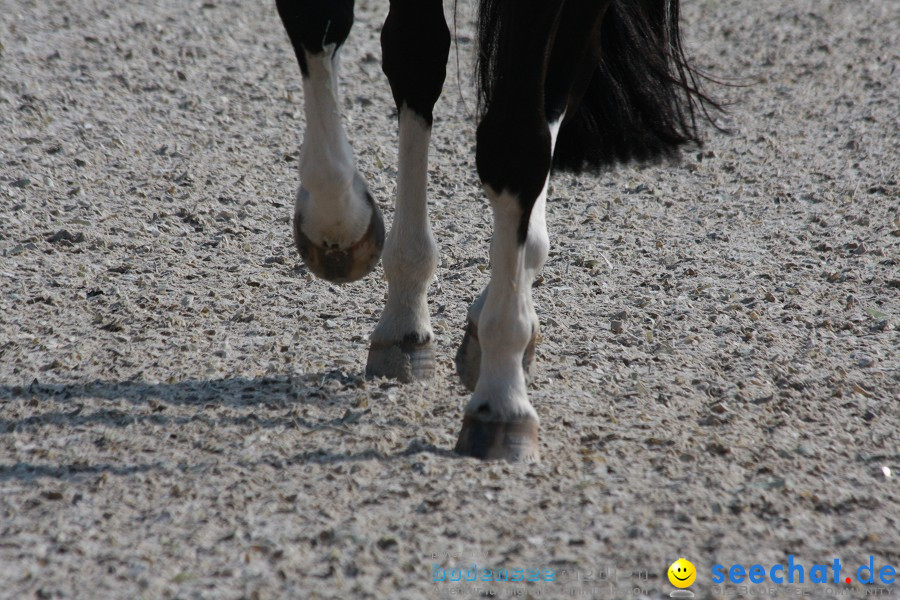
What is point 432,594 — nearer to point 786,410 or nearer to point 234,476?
point 234,476

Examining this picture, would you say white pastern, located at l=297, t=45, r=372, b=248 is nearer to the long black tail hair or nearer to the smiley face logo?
the long black tail hair

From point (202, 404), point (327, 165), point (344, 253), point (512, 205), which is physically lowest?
point (202, 404)

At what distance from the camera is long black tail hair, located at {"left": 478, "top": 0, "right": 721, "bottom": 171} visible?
3.66 metres

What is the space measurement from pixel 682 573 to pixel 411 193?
1409 mm

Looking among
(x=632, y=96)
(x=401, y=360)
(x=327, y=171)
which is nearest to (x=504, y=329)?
(x=401, y=360)

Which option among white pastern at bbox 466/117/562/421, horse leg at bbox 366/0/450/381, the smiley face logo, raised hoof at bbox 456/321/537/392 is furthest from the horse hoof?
the smiley face logo

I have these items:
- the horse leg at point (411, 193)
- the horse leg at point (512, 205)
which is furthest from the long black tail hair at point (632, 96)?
the horse leg at point (512, 205)

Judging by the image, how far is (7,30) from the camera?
634cm

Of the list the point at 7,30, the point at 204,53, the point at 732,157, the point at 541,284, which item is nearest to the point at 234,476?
the point at 541,284

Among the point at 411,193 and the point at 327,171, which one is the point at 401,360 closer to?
the point at 411,193

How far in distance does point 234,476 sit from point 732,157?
11.5 feet

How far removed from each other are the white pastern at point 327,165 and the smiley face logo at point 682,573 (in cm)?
136

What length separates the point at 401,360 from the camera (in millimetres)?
3191

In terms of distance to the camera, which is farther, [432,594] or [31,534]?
[31,534]
